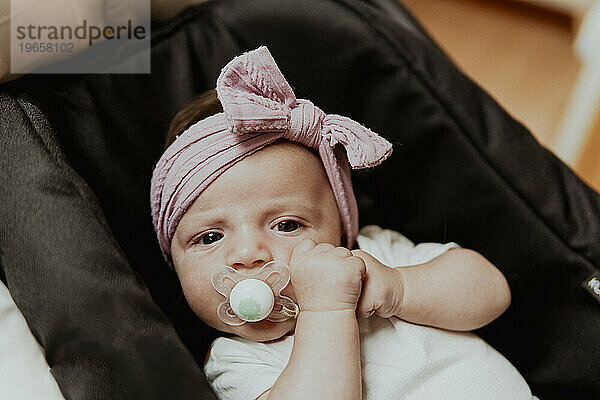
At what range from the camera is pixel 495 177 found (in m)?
1.01

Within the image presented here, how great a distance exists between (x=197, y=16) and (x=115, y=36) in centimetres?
14

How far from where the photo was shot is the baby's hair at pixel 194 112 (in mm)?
886

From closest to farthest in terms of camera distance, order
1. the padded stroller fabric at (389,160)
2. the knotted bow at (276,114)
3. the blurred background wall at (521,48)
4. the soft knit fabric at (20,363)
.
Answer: the soft knit fabric at (20,363) → the knotted bow at (276,114) → the padded stroller fabric at (389,160) → the blurred background wall at (521,48)

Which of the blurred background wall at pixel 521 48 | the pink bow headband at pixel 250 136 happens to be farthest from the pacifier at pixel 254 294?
the blurred background wall at pixel 521 48

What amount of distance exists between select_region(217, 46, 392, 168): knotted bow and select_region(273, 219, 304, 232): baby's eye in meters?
0.10

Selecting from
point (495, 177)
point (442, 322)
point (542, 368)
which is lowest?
point (542, 368)

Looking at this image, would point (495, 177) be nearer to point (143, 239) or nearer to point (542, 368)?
point (542, 368)

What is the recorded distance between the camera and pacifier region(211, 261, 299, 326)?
778 millimetres

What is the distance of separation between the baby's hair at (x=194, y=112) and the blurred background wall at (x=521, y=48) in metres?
1.21

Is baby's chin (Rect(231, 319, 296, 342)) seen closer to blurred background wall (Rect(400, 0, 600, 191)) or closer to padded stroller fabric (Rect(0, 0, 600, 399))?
padded stroller fabric (Rect(0, 0, 600, 399))

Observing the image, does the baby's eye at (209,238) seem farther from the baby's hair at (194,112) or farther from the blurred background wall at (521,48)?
the blurred background wall at (521,48)

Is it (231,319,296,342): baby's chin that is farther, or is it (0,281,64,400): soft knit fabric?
(231,319,296,342): baby's chin

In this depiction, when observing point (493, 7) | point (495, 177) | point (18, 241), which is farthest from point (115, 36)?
point (493, 7)

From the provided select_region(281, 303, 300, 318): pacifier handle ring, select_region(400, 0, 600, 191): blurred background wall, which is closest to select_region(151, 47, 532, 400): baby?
select_region(281, 303, 300, 318): pacifier handle ring
